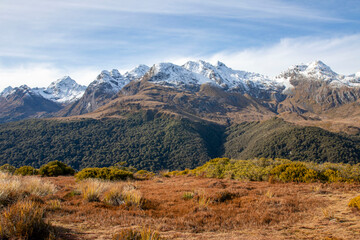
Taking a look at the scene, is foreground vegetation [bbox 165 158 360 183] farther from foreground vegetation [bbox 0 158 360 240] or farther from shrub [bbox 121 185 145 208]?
shrub [bbox 121 185 145 208]

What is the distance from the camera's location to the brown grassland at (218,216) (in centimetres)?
671

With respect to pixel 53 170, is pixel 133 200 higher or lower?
higher

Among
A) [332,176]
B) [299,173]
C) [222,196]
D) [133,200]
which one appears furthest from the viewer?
[299,173]

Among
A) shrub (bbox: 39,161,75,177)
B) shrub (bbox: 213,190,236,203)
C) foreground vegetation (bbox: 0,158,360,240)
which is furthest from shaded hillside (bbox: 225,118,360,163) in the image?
shrub (bbox: 213,190,236,203)

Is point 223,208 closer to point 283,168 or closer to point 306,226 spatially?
point 306,226

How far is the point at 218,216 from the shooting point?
8.16 meters

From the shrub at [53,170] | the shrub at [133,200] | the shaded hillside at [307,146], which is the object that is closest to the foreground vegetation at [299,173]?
the shrub at [133,200]

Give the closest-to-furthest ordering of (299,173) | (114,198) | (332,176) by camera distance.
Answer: (114,198) → (332,176) → (299,173)

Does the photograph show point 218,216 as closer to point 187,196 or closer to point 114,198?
point 187,196

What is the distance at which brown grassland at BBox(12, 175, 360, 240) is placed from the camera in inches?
264

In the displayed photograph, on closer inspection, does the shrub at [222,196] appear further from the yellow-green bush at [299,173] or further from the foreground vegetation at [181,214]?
the yellow-green bush at [299,173]

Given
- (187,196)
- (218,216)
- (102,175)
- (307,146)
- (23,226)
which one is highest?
(23,226)

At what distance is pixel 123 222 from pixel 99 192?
355 cm

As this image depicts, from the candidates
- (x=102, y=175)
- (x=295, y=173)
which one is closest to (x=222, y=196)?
(x=295, y=173)
